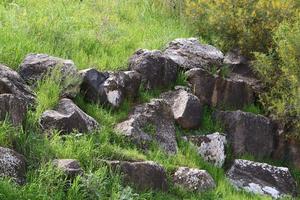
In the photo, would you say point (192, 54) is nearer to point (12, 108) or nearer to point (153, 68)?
point (153, 68)

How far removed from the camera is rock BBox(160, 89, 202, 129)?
848 centimetres

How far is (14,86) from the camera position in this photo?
719cm

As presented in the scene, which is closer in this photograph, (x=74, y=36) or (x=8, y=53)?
(x=8, y=53)

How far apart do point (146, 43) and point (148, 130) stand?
93.2 inches

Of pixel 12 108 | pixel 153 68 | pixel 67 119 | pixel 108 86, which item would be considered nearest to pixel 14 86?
pixel 12 108

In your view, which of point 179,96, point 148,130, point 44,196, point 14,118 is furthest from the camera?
point 179,96

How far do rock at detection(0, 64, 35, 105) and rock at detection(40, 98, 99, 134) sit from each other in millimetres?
374

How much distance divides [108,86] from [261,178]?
8.06 ft

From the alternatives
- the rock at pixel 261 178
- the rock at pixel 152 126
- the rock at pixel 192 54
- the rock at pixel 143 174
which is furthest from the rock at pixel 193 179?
the rock at pixel 192 54

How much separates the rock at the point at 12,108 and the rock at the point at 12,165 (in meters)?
0.48

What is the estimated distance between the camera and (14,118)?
662 cm

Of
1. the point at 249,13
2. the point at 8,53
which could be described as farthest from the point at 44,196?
the point at 249,13

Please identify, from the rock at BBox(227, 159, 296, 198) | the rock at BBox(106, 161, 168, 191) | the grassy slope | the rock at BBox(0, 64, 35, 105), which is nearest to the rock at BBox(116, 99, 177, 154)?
the grassy slope

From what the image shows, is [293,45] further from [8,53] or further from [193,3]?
[8,53]
